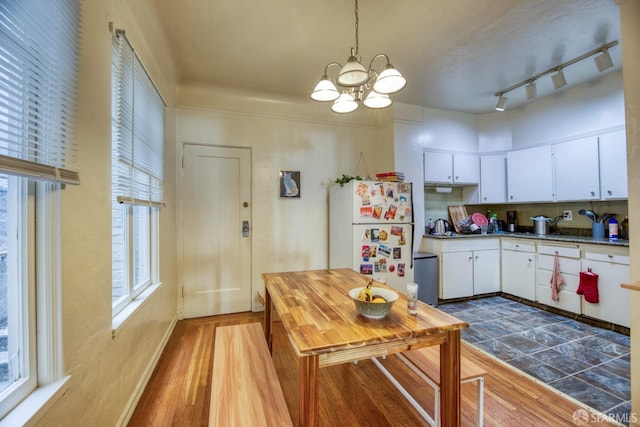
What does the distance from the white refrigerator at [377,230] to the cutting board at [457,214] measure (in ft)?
4.49

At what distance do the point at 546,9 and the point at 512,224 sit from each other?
293 cm

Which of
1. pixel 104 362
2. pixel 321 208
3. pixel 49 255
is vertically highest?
pixel 321 208

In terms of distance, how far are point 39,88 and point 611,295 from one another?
442cm

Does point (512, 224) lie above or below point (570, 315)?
above

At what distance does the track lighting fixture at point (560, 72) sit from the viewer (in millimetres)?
2389

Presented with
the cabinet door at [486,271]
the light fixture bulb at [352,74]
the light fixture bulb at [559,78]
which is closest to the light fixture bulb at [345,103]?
the light fixture bulb at [352,74]

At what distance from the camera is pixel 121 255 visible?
1677 mm

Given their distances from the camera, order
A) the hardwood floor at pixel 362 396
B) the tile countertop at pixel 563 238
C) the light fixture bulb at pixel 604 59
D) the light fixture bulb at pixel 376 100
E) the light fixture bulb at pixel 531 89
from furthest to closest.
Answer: the light fixture bulb at pixel 531 89 → the tile countertop at pixel 563 238 → the light fixture bulb at pixel 604 59 → the light fixture bulb at pixel 376 100 → the hardwood floor at pixel 362 396

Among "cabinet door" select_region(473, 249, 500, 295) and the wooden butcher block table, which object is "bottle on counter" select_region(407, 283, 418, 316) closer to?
the wooden butcher block table

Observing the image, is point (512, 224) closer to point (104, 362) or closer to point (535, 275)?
point (535, 275)

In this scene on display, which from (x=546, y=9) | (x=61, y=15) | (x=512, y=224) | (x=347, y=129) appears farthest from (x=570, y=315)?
(x=61, y=15)

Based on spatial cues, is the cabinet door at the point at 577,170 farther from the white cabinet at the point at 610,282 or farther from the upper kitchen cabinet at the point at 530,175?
the white cabinet at the point at 610,282

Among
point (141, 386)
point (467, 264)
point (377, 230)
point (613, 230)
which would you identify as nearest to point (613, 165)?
point (613, 230)

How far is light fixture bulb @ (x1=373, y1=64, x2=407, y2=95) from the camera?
147 cm
